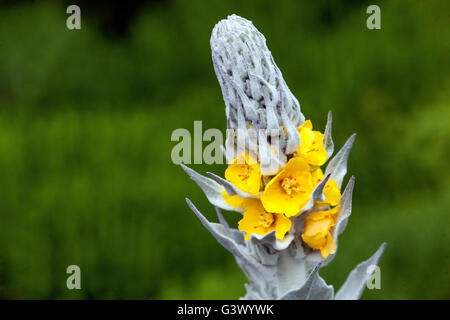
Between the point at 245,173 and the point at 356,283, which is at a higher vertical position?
the point at 245,173

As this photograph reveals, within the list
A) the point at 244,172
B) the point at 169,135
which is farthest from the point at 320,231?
the point at 169,135

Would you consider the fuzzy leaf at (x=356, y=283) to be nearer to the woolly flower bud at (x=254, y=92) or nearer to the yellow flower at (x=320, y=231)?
Result: the yellow flower at (x=320, y=231)

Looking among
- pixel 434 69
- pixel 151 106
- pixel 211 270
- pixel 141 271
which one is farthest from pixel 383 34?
pixel 141 271

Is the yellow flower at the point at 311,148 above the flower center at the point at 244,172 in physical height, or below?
above

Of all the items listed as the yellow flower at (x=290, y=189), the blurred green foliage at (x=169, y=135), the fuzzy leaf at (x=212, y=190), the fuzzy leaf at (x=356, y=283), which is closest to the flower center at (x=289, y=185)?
the yellow flower at (x=290, y=189)

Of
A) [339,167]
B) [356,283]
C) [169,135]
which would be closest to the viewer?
[339,167]

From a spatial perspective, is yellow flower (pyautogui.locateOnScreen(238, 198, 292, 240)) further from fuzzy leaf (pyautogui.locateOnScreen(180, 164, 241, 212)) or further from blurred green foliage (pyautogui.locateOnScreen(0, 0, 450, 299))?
blurred green foliage (pyautogui.locateOnScreen(0, 0, 450, 299))

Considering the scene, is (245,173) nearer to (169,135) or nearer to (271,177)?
(271,177)
